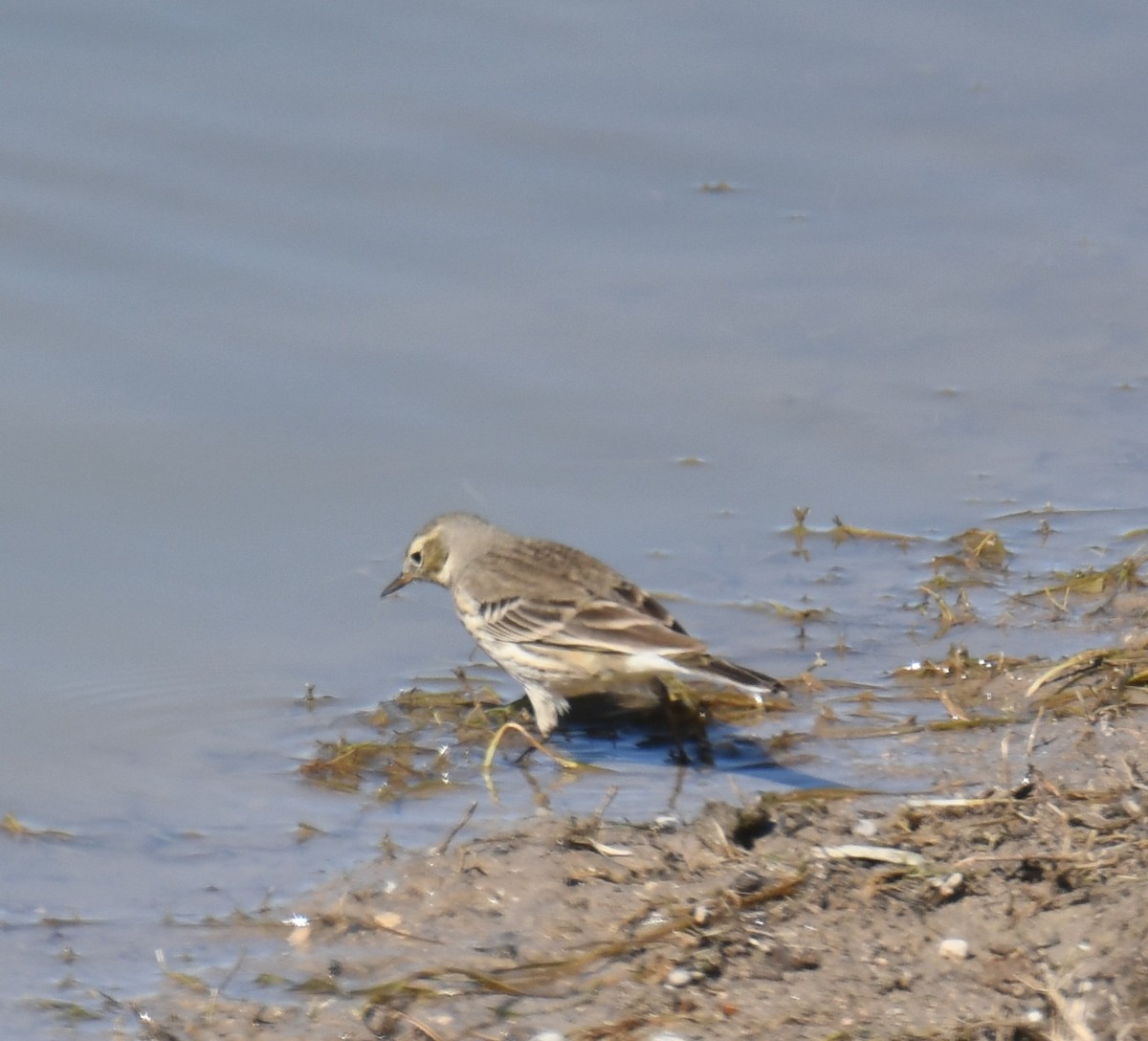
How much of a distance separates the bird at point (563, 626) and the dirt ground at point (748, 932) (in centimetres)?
114

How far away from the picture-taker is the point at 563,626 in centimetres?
801

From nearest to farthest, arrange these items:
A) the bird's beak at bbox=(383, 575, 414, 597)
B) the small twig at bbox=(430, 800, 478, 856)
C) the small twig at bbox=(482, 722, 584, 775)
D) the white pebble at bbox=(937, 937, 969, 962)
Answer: the white pebble at bbox=(937, 937, 969, 962) < the small twig at bbox=(430, 800, 478, 856) < the small twig at bbox=(482, 722, 584, 775) < the bird's beak at bbox=(383, 575, 414, 597)

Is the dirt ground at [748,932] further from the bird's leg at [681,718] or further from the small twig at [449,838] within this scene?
the bird's leg at [681,718]

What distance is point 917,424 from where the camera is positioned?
10.9 metres

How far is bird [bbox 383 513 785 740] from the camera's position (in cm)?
761

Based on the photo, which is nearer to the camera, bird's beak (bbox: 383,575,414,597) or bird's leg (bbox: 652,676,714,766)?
bird's leg (bbox: 652,676,714,766)

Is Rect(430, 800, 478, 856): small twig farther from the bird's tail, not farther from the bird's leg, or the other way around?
the bird's leg

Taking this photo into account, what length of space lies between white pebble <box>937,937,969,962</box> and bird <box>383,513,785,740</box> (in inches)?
75.6

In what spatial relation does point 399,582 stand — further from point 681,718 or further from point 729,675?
point 729,675

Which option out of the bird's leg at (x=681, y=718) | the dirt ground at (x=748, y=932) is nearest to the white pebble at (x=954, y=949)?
the dirt ground at (x=748, y=932)

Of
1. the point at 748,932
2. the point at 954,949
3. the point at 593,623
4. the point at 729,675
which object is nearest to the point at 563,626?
the point at 593,623

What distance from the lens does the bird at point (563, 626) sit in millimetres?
7609

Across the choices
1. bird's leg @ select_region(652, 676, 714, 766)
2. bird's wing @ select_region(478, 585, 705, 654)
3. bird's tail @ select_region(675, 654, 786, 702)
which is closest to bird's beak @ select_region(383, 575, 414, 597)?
bird's wing @ select_region(478, 585, 705, 654)

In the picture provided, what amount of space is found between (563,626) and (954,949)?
3014 mm
